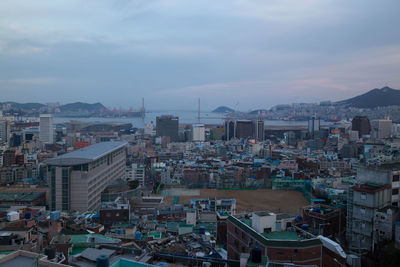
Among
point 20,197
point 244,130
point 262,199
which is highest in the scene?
point 244,130

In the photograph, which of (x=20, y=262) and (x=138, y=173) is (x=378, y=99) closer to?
(x=138, y=173)

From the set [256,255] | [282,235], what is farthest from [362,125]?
[256,255]

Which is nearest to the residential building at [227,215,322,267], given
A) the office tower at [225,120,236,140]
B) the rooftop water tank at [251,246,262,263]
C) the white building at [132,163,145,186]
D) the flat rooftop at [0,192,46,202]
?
the rooftop water tank at [251,246,262,263]

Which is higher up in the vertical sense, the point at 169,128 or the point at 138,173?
the point at 169,128

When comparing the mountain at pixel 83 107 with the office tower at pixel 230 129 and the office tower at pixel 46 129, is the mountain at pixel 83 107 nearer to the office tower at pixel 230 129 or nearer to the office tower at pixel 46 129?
the office tower at pixel 46 129

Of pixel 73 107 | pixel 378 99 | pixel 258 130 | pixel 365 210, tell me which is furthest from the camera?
pixel 73 107

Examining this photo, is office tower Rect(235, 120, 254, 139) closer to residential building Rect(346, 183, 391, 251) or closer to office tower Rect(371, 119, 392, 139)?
office tower Rect(371, 119, 392, 139)

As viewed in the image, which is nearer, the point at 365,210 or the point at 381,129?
the point at 365,210

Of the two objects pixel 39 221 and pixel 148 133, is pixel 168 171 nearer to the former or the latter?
pixel 39 221
